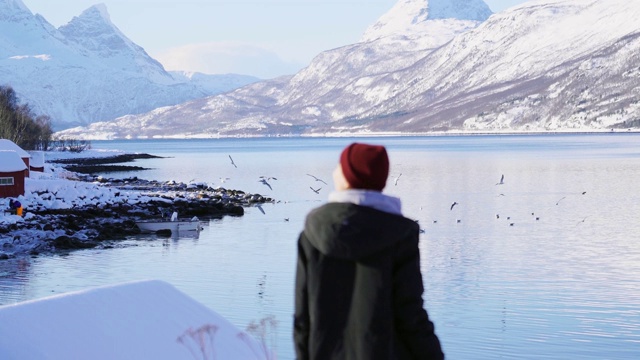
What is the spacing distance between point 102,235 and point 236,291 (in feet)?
40.6

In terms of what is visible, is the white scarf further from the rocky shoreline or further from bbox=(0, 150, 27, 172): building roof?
bbox=(0, 150, 27, 172): building roof

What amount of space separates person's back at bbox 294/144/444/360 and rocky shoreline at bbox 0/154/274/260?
2556cm

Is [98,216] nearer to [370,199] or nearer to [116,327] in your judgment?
[116,327]

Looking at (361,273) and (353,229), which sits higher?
(353,229)

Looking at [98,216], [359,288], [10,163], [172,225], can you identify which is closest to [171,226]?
[172,225]

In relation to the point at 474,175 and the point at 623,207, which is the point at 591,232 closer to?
the point at 623,207

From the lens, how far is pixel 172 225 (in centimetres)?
3812

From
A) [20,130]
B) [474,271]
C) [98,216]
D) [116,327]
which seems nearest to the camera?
[116,327]

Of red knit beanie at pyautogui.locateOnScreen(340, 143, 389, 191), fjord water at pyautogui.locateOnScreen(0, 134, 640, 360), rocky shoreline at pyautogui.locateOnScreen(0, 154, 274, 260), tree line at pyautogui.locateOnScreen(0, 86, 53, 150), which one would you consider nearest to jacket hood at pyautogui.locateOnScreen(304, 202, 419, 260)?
red knit beanie at pyautogui.locateOnScreen(340, 143, 389, 191)

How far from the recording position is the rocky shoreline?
107 feet

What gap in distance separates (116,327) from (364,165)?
5108mm

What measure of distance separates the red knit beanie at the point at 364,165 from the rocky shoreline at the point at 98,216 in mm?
25696

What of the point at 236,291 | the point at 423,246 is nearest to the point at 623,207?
the point at 423,246

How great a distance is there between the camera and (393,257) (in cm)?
553
